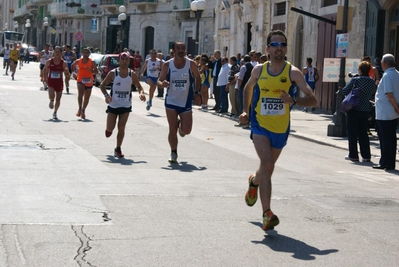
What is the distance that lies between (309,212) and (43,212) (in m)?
2.65

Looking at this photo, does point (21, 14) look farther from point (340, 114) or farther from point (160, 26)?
point (340, 114)

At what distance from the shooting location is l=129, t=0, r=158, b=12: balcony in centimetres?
5826

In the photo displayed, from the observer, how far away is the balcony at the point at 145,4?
191 feet

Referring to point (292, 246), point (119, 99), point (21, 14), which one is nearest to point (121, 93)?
point (119, 99)

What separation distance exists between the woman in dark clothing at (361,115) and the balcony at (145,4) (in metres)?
44.3

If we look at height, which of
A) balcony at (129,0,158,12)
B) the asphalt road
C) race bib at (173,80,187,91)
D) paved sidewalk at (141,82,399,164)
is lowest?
paved sidewalk at (141,82,399,164)

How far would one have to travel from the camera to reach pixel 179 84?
511 inches

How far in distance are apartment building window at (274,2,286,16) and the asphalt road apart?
19203 mm

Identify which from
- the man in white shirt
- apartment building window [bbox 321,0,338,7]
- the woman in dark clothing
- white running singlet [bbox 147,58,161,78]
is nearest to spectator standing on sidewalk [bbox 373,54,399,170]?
the woman in dark clothing

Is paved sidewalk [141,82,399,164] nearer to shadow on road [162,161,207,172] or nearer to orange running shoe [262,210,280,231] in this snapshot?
shadow on road [162,161,207,172]

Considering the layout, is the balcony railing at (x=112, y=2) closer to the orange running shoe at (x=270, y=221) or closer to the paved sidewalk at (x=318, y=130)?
the paved sidewalk at (x=318, y=130)

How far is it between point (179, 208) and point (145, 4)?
51385 millimetres

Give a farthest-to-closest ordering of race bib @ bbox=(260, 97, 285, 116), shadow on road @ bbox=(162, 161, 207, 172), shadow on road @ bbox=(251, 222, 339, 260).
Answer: shadow on road @ bbox=(162, 161, 207, 172) → race bib @ bbox=(260, 97, 285, 116) → shadow on road @ bbox=(251, 222, 339, 260)

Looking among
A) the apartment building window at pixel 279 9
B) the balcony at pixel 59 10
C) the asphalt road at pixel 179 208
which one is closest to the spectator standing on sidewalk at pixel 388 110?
the asphalt road at pixel 179 208
